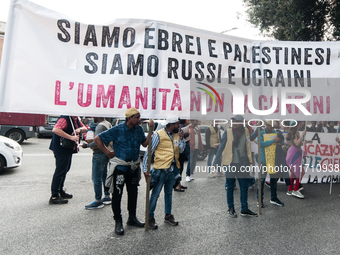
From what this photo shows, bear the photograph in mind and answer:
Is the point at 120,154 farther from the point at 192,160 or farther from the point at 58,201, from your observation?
the point at 192,160

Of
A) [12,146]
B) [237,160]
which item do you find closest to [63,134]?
[237,160]

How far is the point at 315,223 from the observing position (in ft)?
16.0

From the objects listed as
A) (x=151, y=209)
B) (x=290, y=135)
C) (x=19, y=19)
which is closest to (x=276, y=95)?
(x=290, y=135)

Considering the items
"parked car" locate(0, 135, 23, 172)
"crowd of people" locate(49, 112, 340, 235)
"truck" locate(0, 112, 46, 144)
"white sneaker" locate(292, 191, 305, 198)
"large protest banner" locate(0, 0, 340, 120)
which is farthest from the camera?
"truck" locate(0, 112, 46, 144)

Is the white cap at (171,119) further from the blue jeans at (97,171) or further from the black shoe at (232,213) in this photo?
the black shoe at (232,213)

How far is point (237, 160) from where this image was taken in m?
5.29

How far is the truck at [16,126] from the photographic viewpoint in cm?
1620

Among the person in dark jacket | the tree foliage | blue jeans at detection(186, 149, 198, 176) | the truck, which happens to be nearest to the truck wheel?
the truck

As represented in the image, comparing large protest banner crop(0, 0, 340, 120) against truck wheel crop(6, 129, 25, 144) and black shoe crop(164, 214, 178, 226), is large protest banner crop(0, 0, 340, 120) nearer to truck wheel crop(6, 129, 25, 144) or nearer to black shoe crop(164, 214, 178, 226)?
black shoe crop(164, 214, 178, 226)

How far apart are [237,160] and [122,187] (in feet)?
6.96

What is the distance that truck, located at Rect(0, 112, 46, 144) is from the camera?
53.2 feet

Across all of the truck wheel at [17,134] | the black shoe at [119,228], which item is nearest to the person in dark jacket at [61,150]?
the black shoe at [119,228]

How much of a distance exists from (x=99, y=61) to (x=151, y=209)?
2349 mm

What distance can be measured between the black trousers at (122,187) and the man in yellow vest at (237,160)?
1.72 meters
